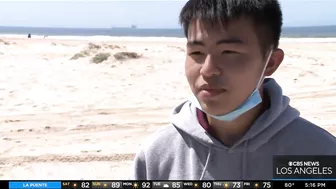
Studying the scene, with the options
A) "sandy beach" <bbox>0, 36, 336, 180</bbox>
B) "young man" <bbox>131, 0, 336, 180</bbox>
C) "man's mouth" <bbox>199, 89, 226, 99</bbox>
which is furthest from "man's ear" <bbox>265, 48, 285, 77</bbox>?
"sandy beach" <bbox>0, 36, 336, 180</bbox>

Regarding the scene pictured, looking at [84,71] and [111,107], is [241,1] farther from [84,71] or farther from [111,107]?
[84,71]

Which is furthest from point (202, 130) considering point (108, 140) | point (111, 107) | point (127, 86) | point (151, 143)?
point (127, 86)

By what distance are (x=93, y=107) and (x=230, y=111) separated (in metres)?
6.54

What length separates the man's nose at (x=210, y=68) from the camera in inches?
57.9

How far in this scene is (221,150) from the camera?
168 centimetres

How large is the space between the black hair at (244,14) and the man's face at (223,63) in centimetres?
2

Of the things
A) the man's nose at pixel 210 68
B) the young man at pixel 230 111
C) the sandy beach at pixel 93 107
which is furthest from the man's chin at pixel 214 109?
the sandy beach at pixel 93 107

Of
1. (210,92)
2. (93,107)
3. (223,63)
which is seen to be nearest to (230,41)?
(223,63)

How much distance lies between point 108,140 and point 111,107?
6.70ft

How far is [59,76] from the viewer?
1109 centimetres

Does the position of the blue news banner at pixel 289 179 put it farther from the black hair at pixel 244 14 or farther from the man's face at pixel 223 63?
the black hair at pixel 244 14

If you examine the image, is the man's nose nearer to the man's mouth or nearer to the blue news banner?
the man's mouth

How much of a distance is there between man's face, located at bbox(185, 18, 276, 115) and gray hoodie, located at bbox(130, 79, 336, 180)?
163 mm

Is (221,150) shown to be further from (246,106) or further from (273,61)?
(273,61)
